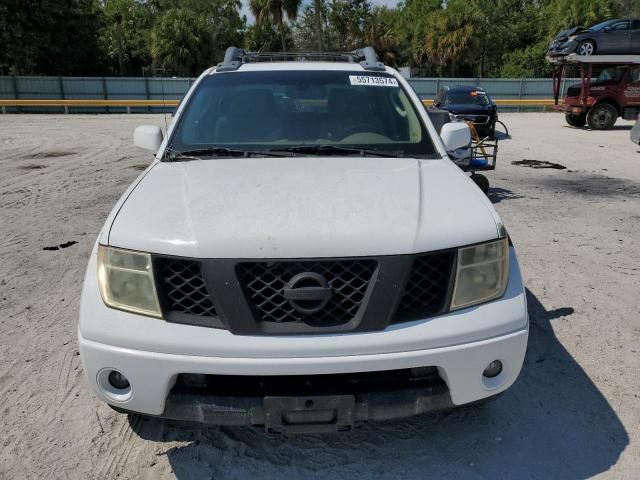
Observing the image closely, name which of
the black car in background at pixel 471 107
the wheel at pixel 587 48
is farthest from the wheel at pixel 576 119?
the black car in background at pixel 471 107

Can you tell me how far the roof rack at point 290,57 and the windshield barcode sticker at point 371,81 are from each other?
0.19 meters

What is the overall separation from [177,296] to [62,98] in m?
28.3

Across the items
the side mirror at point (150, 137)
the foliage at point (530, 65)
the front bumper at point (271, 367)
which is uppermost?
the foliage at point (530, 65)

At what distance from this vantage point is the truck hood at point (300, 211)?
2.08m

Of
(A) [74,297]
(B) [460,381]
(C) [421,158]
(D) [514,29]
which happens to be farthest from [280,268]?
(D) [514,29]

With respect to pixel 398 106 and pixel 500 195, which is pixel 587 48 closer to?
pixel 500 195

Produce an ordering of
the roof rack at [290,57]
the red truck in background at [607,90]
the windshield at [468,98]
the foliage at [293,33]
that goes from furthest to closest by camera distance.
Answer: the foliage at [293,33]
the red truck in background at [607,90]
the windshield at [468,98]
the roof rack at [290,57]

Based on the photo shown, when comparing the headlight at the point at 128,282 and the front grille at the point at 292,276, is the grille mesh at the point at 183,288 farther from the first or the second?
the front grille at the point at 292,276

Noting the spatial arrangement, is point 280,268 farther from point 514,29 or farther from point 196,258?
point 514,29

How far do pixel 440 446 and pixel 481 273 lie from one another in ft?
3.04

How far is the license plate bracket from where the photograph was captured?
208 centimetres

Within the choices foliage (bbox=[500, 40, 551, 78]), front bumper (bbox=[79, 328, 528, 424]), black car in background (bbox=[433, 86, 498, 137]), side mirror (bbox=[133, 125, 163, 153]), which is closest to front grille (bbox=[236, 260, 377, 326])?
front bumper (bbox=[79, 328, 528, 424])

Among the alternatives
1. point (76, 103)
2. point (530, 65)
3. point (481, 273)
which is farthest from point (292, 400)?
point (530, 65)

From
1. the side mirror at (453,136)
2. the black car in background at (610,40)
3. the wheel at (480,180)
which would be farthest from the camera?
the black car in background at (610,40)
